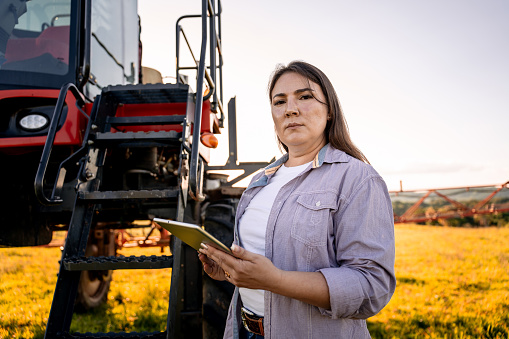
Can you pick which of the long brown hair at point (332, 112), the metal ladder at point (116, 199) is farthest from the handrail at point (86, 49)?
the long brown hair at point (332, 112)

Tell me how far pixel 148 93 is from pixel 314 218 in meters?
2.35

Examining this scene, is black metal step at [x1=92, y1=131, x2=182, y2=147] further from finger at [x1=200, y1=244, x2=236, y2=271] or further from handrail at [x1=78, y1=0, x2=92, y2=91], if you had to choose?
finger at [x1=200, y1=244, x2=236, y2=271]

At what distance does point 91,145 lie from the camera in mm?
2801

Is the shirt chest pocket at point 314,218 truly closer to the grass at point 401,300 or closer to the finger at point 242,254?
the finger at point 242,254

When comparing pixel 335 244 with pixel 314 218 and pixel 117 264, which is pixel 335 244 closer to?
pixel 314 218

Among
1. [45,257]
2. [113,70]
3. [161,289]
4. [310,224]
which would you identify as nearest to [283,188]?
[310,224]

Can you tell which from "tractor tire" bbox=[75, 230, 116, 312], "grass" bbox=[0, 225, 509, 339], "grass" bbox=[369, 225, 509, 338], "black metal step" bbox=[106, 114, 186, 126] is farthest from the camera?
"tractor tire" bbox=[75, 230, 116, 312]

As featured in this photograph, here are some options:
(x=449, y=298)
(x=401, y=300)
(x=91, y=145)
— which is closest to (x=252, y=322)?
(x=91, y=145)

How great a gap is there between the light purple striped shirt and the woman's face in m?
0.14

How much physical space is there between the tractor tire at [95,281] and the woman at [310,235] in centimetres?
403

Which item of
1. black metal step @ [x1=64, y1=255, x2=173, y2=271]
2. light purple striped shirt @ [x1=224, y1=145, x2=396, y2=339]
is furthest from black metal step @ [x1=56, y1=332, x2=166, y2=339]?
light purple striped shirt @ [x1=224, y1=145, x2=396, y2=339]

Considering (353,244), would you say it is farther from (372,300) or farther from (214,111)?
(214,111)

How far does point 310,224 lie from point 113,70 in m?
3.73

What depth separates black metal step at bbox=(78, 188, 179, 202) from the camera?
2455 mm
